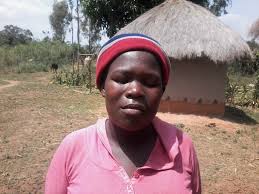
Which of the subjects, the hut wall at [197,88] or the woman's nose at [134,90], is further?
the hut wall at [197,88]

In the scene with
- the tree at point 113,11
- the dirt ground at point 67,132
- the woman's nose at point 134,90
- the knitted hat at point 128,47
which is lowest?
the dirt ground at point 67,132

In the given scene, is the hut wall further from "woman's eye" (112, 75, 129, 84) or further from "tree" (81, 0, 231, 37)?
"woman's eye" (112, 75, 129, 84)

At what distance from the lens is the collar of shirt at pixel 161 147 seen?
56.8 inches

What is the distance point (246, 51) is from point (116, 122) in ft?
29.4

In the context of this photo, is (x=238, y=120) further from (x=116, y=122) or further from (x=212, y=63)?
(x=116, y=122)

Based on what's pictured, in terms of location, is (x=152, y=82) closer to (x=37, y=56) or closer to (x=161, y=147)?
(x=161, y=147)

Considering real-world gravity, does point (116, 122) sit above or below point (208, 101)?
above

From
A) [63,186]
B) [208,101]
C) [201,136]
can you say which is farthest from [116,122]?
[208,101]

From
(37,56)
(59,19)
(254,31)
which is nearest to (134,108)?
(37,56)

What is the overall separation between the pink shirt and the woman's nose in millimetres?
181

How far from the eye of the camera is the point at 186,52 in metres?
9.18

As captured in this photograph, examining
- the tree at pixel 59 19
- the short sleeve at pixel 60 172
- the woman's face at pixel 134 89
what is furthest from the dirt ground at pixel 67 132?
the tree at pixel 59 19

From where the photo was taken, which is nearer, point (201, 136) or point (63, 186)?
point (63, 186)

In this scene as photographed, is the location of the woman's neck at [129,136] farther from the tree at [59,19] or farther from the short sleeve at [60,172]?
the tree at [59,19]
